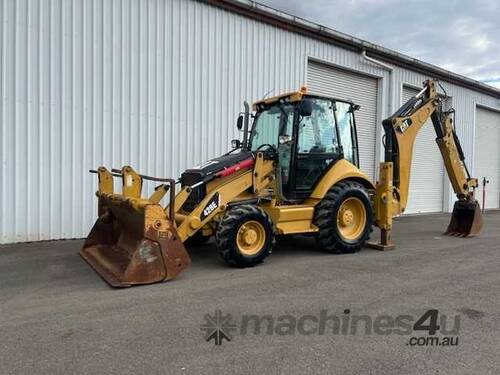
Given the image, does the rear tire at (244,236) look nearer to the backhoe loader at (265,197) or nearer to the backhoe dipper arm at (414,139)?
the backhoe loader at (265,197)

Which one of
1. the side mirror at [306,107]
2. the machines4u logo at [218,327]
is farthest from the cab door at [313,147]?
the machines4u logo at [218,327]

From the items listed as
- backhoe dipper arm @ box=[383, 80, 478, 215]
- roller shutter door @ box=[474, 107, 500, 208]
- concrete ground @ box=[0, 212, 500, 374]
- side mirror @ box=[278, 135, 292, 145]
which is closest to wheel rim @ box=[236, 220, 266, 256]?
concrete ground @ box=[0, 212, 500, 374]

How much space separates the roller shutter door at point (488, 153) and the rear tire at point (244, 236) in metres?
15.5

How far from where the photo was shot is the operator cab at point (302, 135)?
290 inches

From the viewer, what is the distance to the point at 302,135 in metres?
7.46

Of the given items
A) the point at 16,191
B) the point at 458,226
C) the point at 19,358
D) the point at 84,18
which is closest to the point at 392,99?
the point at 458,226

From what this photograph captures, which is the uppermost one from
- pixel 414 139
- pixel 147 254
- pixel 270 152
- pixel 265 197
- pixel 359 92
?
pixel 359 92

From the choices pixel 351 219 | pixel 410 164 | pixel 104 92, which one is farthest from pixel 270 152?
pixel 104 92

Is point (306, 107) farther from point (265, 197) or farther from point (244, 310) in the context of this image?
point (244, 310)

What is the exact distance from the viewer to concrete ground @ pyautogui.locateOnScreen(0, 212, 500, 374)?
3529 mm

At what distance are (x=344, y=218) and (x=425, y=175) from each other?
405 inches

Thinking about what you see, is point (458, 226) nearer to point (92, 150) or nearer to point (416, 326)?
point (416, 326)

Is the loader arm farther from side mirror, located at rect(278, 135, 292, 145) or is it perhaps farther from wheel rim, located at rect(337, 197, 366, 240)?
side mirror, located at rect(278, 135, 292, 145)

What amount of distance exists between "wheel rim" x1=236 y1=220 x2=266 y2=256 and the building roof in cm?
623
